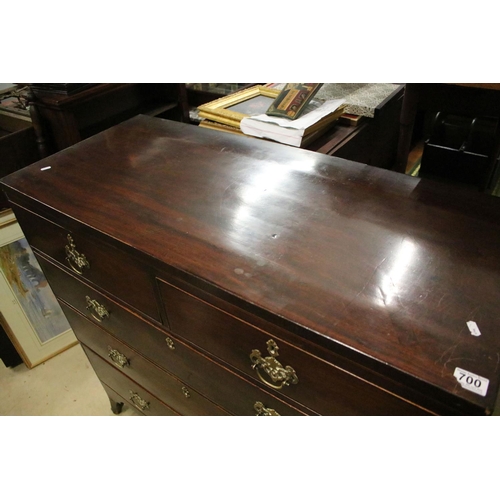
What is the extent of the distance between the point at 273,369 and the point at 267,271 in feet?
0.50

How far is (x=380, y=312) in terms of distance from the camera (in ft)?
1.71

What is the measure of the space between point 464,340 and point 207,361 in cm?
43

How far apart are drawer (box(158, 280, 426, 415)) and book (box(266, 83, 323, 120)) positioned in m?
0.63

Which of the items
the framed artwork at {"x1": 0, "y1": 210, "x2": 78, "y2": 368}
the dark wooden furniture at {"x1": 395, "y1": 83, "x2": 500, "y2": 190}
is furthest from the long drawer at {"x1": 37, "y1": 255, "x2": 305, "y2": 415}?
the dark wooden furniture at {"x1": 395, "y1": 83, "x2": 500, "y2": 190}

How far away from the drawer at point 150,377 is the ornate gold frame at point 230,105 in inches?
25.9

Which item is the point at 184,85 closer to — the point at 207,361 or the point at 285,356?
the point at 207,361

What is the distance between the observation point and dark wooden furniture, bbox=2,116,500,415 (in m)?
0.50

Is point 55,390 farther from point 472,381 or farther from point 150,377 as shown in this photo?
point 472,381

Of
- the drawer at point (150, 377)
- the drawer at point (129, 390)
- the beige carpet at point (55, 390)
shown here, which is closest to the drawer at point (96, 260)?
the drawer at point (150, 377)

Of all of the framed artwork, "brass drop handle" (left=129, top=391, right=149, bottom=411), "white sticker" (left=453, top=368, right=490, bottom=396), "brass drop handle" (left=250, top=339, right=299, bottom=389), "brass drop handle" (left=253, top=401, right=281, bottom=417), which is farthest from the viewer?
the framed artwork

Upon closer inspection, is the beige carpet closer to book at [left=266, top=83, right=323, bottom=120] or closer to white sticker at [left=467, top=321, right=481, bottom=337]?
book at [left=266, top=83, right=323, bottom=120]

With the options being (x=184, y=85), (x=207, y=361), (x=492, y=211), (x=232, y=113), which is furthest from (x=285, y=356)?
(x=184, y=85)

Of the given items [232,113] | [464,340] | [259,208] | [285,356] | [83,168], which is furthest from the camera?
[232,113]

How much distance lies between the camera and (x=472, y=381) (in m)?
0.44
